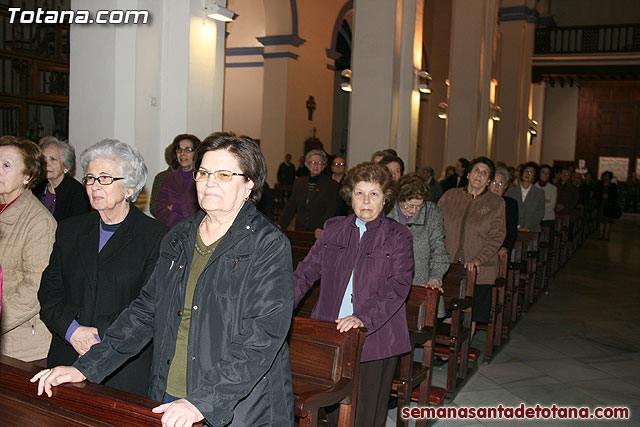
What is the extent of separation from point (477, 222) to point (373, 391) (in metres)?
2.47

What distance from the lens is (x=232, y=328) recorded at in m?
1.97

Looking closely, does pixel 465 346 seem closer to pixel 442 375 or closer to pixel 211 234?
pixel 442 375

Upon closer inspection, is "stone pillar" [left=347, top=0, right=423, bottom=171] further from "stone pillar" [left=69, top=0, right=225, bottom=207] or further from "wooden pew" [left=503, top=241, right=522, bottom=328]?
"wooden pew" [left=503, top=241, right=522, bottom=328]

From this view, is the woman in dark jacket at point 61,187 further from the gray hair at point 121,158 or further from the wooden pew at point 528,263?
the wooden pew at point 528,263

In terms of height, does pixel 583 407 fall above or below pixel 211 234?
→ below

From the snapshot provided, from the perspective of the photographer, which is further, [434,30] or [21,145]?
[434,30]

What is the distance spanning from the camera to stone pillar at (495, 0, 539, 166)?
17609 mm

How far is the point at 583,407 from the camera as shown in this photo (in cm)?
471

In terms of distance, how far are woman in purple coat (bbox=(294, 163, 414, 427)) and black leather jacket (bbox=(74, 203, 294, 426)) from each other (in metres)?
1.14

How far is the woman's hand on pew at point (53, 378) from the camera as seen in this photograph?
6.17 feet

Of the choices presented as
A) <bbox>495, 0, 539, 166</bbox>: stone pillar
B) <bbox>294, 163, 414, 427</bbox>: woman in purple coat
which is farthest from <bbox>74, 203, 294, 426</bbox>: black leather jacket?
<bbox>495, 0, 539, 166</bbox>: stone pillar

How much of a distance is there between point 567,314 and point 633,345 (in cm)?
129

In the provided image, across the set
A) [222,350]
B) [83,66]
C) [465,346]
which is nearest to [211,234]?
[222,350]

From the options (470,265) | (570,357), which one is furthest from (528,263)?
(470,265)
